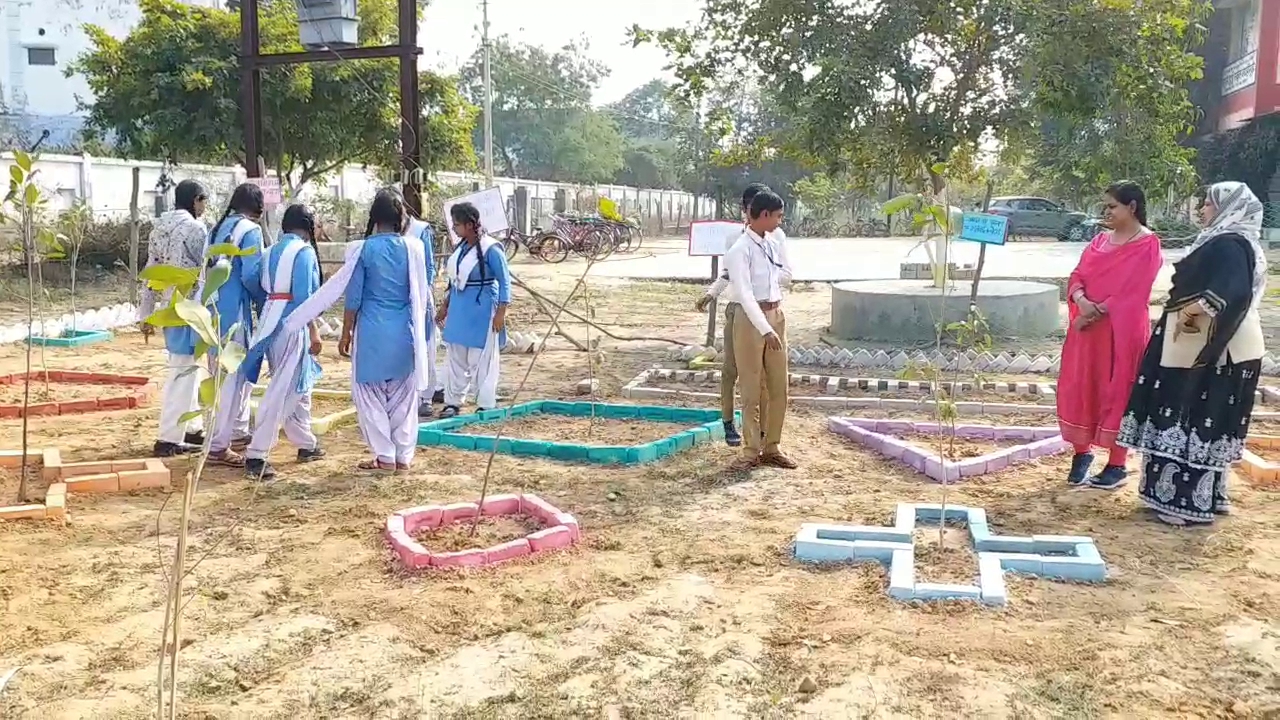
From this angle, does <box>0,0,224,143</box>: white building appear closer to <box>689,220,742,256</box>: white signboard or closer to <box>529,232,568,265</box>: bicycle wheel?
<box>529,232,568,265</box>: bicycle wheel

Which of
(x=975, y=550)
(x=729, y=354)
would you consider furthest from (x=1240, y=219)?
(x=729, y=354)

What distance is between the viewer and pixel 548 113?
170 ft

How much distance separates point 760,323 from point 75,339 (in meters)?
7.76

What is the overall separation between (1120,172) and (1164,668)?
7591 millimetres

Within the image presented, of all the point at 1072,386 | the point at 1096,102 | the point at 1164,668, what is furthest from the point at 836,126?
the point at 1164,668

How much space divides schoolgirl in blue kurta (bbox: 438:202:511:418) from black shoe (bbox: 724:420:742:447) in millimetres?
1621

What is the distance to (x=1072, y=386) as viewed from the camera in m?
5.40

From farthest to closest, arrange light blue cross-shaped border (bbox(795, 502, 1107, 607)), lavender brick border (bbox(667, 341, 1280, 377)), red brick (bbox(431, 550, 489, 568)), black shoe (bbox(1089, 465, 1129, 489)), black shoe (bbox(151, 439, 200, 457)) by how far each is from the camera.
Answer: lavender brick border (bbox(667, 341, 1280, 377)) → black shoe (bbox(151, 439, 200, 457)) → black shoe (bbox(1089, 465, 1129, 489)) → red brick (bbox(431, 550, 489, 568)) → light blue cross-shaped border (bbox(795, 502, 1107, 607))

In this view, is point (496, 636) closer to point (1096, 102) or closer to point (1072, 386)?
point (1072, 386)

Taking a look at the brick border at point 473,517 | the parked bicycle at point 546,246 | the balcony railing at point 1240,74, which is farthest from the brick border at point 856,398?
the balcony railing at point 1240,74

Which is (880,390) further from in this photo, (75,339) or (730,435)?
(75,339)

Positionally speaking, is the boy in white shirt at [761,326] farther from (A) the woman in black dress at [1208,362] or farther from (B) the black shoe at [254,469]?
(B) the black shoe at [254,469]

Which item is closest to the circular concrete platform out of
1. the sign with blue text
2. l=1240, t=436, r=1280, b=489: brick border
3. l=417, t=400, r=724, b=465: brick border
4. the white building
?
the sign with blue text

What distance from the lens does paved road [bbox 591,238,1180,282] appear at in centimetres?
1952
